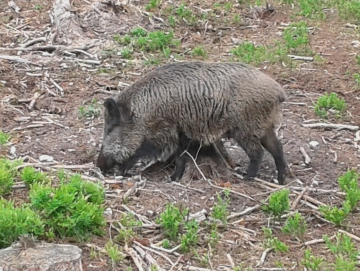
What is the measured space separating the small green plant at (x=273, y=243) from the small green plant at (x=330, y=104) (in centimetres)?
343

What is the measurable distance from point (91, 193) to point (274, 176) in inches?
99.9

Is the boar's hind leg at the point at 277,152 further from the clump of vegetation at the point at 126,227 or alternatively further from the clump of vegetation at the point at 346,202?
the clump of vegetation at the point at 126,227

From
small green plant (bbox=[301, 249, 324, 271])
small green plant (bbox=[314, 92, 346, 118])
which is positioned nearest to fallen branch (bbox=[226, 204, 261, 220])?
A: small green plant (bbox=[301, 249, 324, 271])

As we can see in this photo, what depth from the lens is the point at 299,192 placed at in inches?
282

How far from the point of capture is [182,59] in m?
11.2

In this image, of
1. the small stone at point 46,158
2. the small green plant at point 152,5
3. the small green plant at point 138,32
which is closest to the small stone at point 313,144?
the small stone at point 46,158

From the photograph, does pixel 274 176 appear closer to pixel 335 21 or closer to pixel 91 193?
pixel 91 193

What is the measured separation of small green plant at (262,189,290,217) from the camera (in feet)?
21.2

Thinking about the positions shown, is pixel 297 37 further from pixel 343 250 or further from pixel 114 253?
pixel 114 253

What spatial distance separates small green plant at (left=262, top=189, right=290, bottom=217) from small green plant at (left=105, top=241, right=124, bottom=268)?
1509mm

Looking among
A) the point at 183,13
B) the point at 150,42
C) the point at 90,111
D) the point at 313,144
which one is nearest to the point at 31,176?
the point at 90,111

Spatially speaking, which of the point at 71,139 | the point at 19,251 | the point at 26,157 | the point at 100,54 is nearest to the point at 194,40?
the point at 100,54

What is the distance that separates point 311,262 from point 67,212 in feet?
6.33

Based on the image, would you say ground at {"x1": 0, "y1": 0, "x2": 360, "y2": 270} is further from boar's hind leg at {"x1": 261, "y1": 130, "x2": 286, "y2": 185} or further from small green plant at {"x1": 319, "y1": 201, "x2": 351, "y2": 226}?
boar's hind leg at {"x1": 261, "y1": 130, "x2": 286, "y2": 185}
